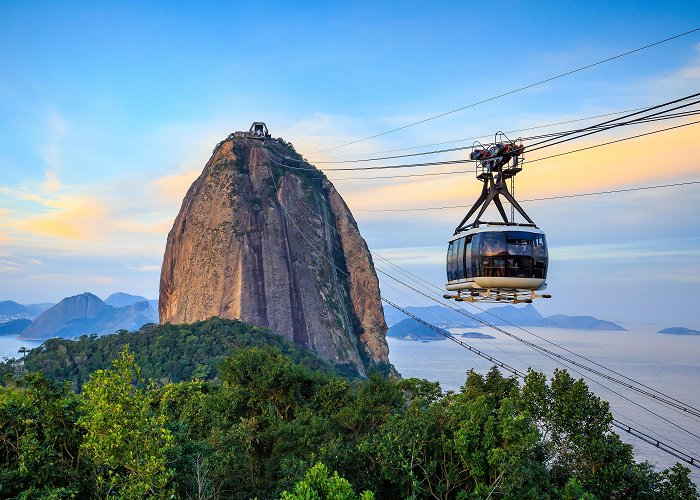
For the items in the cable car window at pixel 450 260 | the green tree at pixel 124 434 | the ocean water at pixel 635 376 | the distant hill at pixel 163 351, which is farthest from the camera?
the ocean water at pixel 635 376

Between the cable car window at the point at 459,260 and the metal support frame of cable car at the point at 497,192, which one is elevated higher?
the metal support frame of cable car at the point at 497,192

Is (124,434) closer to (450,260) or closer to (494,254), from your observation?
(494,254)

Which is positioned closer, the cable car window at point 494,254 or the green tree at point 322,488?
the green tree at point 322,488

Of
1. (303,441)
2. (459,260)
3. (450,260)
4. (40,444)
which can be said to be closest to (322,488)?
(40,444)

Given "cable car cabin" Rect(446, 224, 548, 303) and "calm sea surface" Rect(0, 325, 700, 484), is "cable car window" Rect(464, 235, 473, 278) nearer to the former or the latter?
"cable car cabin" Rect(446, 224, 548, 303)

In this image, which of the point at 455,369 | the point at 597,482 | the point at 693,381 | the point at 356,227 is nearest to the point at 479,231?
the point at 597,482

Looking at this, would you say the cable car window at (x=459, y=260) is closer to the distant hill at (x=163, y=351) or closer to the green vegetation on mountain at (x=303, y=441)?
the green vegetation on mountain at (x=303, y=441)

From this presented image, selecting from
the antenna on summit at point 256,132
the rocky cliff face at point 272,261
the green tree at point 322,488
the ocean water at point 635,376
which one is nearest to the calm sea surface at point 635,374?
the ocean water at point 635,376
